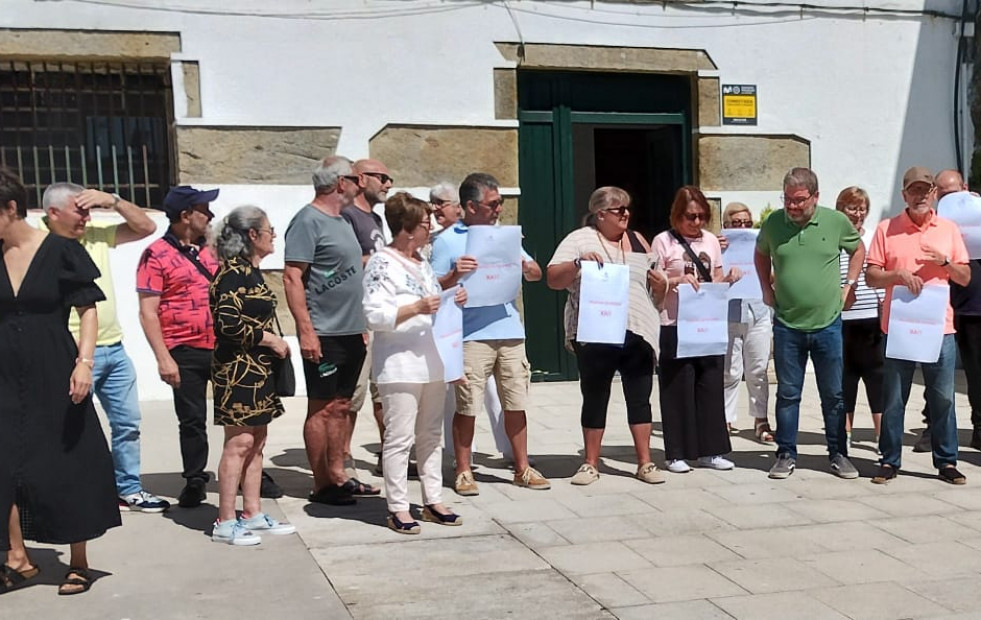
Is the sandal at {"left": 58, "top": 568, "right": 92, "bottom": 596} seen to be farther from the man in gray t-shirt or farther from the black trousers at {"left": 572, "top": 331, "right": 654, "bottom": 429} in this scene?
the black trousers at {"left": 572, "top": 331, "right": 654, "bottom": 429}

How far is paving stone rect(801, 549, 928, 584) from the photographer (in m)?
4.53

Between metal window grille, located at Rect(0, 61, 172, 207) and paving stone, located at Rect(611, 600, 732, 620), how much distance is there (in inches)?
248

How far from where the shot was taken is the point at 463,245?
5875 mm

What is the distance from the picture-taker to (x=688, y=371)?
21.1 feet

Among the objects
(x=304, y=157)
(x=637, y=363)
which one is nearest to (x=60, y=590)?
(x=637, y=363)

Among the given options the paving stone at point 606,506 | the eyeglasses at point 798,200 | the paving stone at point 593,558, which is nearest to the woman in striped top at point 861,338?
the eyeglasses at point 798,200

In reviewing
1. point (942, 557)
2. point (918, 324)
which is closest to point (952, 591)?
point (942, 557)

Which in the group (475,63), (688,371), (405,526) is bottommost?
(405,526)

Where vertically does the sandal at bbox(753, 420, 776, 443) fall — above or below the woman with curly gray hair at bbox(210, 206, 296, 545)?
below

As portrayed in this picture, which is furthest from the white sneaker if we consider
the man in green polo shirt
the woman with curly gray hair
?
the woman with curly gray hair

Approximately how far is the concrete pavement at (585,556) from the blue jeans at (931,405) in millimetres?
183

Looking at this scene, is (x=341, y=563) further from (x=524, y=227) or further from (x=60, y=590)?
(x=524, y=227)

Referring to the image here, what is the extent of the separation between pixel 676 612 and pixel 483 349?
2.17 meters

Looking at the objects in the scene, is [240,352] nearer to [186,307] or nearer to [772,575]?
[186,307]
